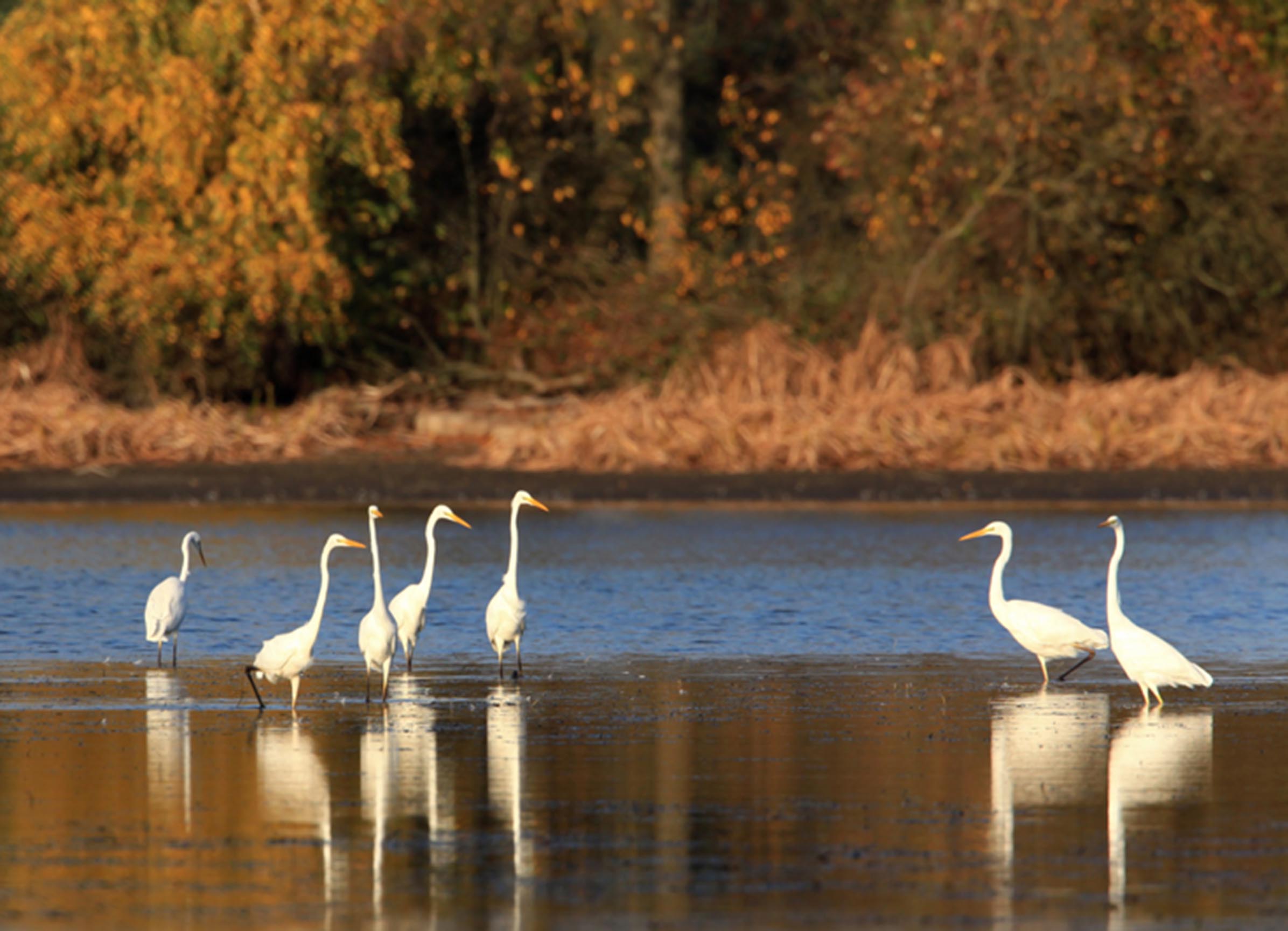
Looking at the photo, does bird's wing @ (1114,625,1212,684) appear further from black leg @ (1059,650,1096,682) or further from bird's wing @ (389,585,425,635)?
bird's wing @ (389,585,425,635)

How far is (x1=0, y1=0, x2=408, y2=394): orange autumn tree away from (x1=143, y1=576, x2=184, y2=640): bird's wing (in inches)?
588

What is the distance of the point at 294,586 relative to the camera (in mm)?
17109

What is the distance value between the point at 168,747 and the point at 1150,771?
470 centimetres

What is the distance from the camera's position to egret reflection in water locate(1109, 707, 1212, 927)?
7504 millimetres

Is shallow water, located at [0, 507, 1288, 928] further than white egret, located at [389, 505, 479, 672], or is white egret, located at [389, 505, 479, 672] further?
white egret, located at [389, 505, 479, 672]

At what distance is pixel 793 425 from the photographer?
26.2 meters

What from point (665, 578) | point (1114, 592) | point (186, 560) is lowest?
point (665, 578)

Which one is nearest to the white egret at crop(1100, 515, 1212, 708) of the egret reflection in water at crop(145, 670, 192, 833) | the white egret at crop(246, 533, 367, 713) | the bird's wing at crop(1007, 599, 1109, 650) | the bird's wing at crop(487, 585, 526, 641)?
the bird's wing at crop(1007, 599, 1109, 650)

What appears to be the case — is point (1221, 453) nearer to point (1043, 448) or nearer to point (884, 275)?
point (1043, 448)

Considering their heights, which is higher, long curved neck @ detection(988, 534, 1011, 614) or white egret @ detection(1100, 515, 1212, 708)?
long curved neck @ detection(988, 534, 1011, 614)

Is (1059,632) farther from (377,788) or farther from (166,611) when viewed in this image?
(166,611)

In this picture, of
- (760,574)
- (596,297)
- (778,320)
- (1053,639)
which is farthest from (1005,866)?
(596,297)

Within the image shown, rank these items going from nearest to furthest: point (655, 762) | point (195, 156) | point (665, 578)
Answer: point (655, 762), point (665, 578), point (195, 156)

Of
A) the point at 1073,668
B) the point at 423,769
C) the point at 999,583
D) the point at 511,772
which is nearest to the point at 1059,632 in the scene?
the point at 999,583
